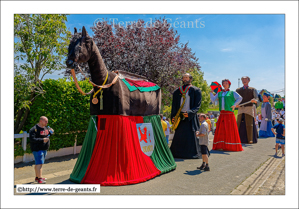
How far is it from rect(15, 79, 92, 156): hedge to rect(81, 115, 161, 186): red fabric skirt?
3.28 meters

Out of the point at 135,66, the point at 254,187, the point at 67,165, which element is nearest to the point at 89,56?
the point at 67,165

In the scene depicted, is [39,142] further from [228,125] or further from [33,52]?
[228,125]

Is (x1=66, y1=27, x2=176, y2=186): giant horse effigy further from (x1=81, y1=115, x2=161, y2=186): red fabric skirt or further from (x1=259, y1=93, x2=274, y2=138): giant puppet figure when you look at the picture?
(x1=259, y1=93, x2=274, y2=138): giant puppet figure

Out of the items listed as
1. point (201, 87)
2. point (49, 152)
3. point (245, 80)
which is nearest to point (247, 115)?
point (245, 80)

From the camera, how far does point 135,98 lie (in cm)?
530

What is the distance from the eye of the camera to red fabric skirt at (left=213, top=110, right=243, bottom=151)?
351 inches

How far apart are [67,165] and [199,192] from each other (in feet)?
14.2

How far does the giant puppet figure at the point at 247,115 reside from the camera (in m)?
11.1

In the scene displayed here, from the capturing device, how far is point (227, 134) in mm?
9031

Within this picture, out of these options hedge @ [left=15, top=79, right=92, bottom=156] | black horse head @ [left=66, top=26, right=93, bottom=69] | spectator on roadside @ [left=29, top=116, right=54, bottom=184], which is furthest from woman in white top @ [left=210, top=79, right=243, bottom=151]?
spectator on roadside @ [left=29, top=116, right=54, bottom=184]

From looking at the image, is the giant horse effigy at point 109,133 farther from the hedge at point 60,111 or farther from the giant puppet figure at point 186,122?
the hedge at point 60,111

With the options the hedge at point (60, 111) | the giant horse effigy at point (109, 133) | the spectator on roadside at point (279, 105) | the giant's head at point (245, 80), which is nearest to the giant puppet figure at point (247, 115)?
the giant's head at point (245, 80)

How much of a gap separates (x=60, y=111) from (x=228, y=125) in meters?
6.49

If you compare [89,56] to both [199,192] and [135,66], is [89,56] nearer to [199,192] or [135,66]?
[199,192]
